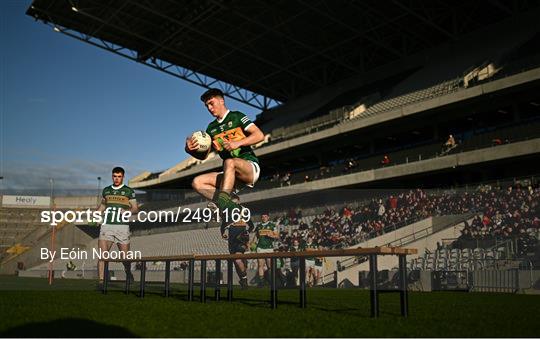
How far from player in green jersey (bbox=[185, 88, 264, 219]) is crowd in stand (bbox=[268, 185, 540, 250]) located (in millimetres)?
5744

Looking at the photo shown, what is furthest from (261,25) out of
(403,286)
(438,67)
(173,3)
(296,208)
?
(403,286)

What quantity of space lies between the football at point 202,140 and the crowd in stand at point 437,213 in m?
6.11

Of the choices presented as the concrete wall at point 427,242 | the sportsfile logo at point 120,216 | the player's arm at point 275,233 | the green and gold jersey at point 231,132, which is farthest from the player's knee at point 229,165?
the concrete wall at point 427,242

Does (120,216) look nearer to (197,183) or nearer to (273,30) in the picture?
(197,183)

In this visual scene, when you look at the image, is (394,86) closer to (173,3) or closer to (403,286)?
(173,3)

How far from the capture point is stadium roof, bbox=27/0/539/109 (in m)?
32.3

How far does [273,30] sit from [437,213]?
2257cm

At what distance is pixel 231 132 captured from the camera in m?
6.58

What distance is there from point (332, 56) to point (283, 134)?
22.2 ft

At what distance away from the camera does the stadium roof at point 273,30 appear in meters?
32.3

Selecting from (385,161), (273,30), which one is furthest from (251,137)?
(273,30)

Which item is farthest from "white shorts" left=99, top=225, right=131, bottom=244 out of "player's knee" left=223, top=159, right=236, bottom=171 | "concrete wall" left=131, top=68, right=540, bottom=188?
"concrete wall" left=131, top=68, right=540, bottom=188

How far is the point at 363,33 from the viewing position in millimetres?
34531

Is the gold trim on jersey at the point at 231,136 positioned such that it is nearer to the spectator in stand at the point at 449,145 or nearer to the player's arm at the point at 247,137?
the player's arm at the point at 247,137
